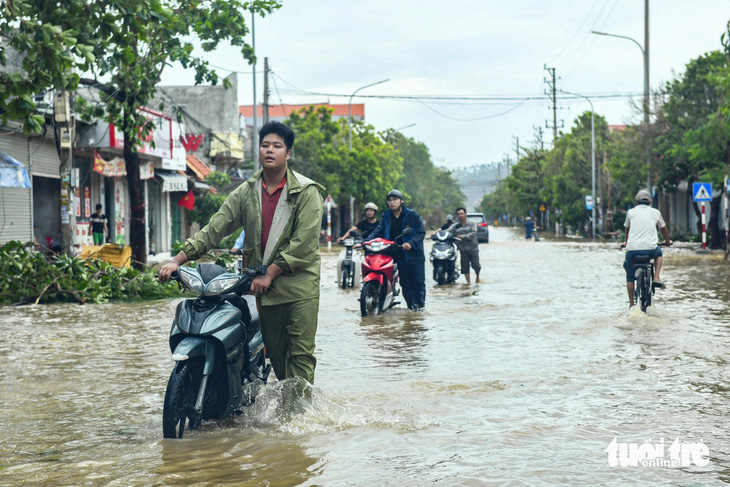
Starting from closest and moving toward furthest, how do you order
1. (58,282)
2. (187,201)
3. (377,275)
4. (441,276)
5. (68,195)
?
(377,275), (58,282), (441,276), (68,195), (187,201)

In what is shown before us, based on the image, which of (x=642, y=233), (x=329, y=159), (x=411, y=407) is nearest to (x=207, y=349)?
(x=411, y=407)

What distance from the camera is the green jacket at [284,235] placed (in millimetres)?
5602

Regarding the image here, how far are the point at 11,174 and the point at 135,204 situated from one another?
272cm

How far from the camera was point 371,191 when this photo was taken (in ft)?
187

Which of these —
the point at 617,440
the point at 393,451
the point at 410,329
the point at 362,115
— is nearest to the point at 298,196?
the point at 393,451

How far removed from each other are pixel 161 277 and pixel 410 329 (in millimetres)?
6188

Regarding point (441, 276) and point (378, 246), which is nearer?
point (378, 246)

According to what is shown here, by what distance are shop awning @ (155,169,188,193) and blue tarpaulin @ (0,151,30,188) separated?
1394 centimetres

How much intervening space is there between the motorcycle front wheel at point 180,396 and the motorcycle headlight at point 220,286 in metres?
0.40

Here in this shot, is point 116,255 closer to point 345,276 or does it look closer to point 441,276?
point 345,276

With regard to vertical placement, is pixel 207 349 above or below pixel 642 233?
below

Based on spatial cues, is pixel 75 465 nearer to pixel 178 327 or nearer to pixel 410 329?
pixel 178 327

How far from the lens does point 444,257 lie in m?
18.2

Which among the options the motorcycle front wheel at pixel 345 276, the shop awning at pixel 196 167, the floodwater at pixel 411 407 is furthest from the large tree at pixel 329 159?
the floodwater at pixel 411 407
